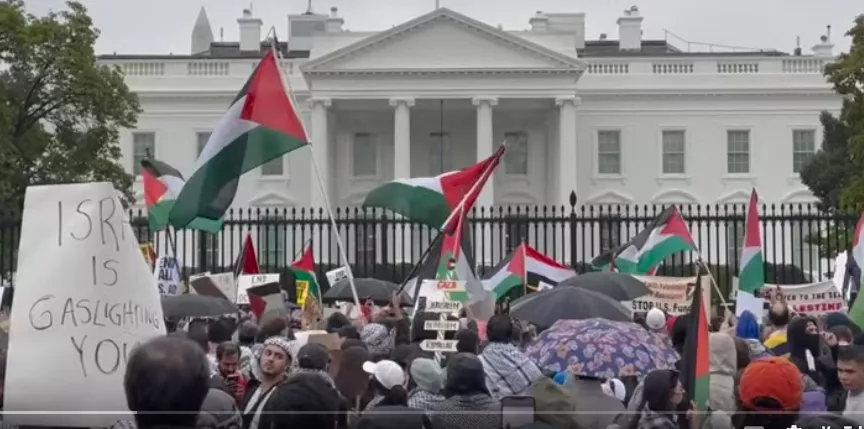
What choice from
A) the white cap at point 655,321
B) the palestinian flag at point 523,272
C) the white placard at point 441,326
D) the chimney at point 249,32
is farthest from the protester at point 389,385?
the chimney at point 249,32

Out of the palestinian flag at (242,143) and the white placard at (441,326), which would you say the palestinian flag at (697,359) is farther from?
the palestinian flag at (242,143)

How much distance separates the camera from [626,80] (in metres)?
51.0

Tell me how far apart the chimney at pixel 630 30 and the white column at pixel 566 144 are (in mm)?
10566

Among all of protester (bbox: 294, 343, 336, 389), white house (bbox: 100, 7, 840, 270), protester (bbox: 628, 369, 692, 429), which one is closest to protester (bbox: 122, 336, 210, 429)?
protester (bbox: 628, 369, 692, 429)

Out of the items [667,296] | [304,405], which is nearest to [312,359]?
[304,405]

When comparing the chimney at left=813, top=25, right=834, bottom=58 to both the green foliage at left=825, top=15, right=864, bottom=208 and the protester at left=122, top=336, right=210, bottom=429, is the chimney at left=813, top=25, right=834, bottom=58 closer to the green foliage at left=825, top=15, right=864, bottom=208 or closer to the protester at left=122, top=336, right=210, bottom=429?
the green foliage at left=825, top=15, right=864, bottom=208

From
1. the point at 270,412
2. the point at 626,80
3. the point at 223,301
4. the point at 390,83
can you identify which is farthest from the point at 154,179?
the point at 626,80

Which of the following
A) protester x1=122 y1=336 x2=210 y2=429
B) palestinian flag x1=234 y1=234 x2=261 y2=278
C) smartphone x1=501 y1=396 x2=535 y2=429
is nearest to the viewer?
protester x1=122 y1=336 x2=210 y2=429

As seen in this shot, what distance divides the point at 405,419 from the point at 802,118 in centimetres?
4801

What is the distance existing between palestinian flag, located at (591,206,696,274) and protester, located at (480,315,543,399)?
33.2ft

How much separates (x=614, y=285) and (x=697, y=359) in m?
7.68

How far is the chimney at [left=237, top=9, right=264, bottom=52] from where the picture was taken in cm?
5731

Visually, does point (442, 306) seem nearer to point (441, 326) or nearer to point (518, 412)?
point (441, 326)

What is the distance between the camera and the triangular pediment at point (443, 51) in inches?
1896
